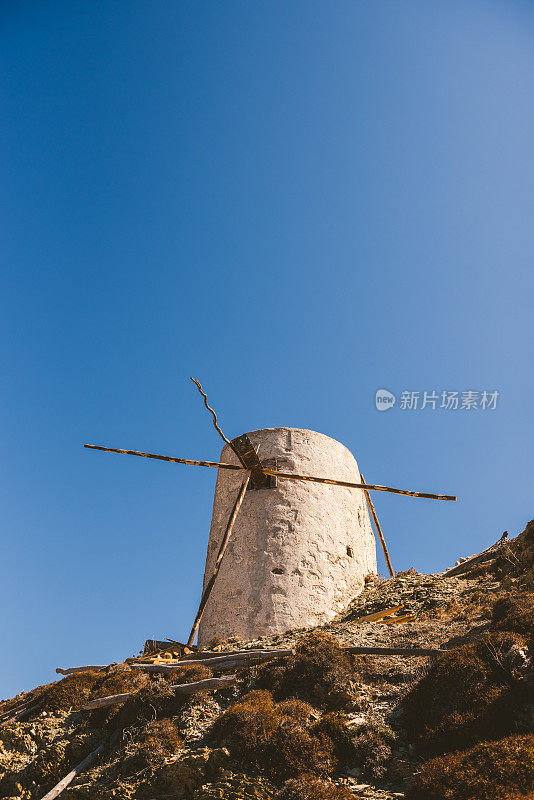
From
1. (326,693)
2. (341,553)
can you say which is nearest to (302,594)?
(341,553)

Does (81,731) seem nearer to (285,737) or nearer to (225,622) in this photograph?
(285,737)

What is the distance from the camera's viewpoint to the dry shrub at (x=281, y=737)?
20.8ft

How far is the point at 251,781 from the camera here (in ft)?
20.6

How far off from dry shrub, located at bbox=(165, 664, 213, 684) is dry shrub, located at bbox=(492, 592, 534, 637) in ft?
14.1

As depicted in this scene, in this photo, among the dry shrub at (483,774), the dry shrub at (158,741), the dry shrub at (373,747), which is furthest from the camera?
the dry shrub at (158,741)

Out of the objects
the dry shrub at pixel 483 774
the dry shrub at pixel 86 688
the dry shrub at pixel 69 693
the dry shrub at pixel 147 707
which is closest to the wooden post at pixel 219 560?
the dry shrub at pixel 86 688

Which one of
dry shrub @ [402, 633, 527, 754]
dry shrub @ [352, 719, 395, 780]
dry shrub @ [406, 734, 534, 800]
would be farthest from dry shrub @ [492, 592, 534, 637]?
dry shrub @ [352, 719, 395, 780]

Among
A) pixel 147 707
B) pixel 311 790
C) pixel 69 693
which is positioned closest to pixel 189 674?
pixel 147 707

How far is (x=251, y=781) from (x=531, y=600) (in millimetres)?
4643

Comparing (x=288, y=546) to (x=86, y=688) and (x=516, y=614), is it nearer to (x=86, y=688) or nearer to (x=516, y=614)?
(x=86, y=688)

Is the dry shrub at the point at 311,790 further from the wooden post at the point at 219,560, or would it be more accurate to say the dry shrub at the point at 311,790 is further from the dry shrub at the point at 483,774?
the wooden post at the point at 219,560

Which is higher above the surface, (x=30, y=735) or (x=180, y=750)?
(x=30, y=735)

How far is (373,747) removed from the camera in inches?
249

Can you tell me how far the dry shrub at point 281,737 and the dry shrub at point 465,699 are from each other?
941 mm
